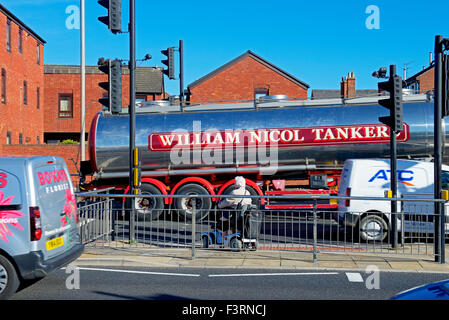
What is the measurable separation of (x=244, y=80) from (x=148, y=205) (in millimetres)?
26525

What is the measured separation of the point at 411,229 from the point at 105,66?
7.19 metres

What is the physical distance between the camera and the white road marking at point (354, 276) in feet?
26.7

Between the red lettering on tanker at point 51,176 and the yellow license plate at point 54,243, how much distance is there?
0.81m

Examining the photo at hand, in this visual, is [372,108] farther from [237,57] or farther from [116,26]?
[237,57]

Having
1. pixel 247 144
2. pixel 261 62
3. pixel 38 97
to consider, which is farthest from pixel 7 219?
pixel 261 62

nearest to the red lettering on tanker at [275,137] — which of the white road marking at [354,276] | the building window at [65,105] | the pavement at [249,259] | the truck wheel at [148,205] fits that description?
the truck wheel at [148,205]

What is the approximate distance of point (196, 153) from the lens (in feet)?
54.0

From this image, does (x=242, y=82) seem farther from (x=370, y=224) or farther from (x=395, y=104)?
(x=395, y=104)

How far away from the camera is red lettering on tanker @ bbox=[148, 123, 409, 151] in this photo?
16.0 metres

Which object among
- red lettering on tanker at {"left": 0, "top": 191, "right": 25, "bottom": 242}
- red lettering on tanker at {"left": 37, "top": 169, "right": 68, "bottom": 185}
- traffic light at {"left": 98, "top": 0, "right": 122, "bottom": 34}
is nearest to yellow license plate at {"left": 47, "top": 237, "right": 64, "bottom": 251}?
red lettering on tanker at {"left": 0, "top": 191, "right": 25, "bottom": 242}

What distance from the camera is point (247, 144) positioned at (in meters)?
16.3
